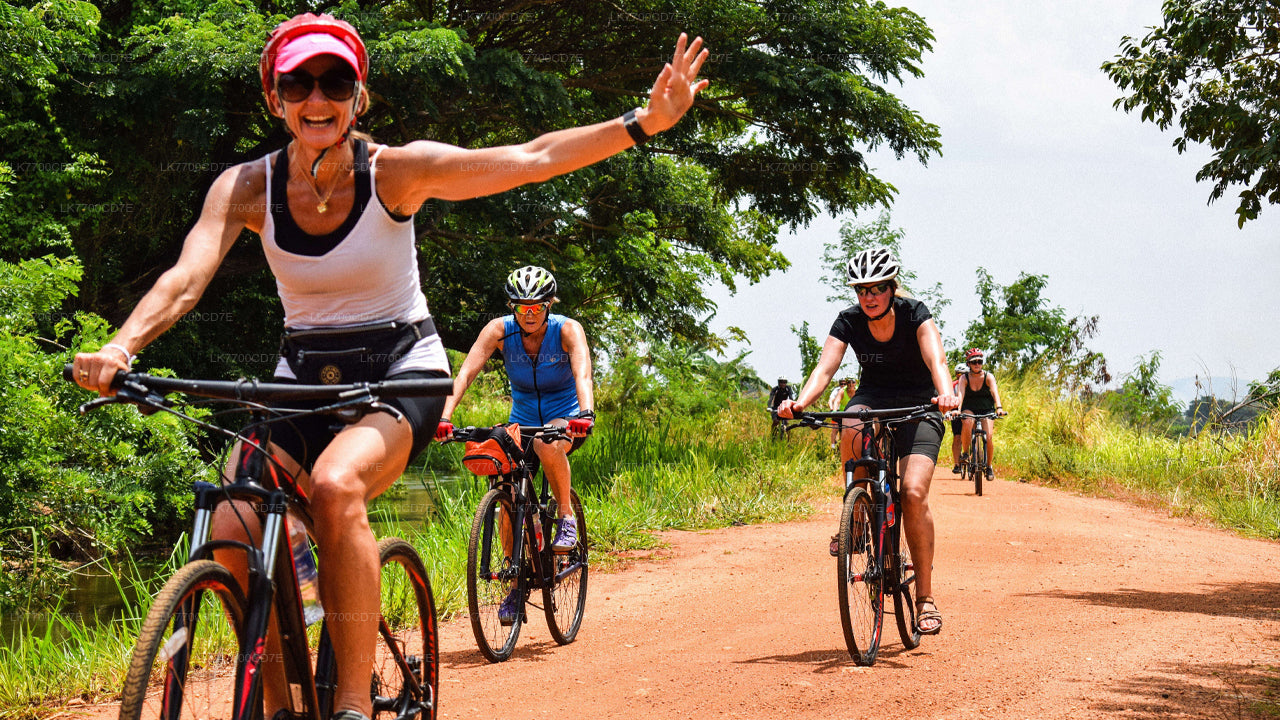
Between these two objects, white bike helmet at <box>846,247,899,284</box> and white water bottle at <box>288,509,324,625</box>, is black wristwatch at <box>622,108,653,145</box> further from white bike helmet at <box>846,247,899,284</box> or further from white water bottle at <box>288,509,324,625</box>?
white bike helmet at <box>846,247,899,284</box>

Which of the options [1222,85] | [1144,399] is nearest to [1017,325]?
[1144,399]

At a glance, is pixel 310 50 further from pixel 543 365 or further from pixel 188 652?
pixel 543 365

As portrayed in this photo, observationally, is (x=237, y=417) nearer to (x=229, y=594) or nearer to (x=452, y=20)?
(x=452, y=20)

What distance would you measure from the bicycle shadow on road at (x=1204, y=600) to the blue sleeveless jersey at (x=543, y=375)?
3.61 metres

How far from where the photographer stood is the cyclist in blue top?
652cm

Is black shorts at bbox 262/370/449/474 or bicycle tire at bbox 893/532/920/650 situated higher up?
black shorts at bbox 262/370/449/474

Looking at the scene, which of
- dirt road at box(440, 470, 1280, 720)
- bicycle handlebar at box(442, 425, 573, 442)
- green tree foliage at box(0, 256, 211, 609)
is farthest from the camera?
green tree foliage at box(0, 256, 211, 609)

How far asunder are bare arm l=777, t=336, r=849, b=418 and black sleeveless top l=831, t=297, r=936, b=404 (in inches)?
2.2

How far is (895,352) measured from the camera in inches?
253

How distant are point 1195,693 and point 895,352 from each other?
2267 millimetres

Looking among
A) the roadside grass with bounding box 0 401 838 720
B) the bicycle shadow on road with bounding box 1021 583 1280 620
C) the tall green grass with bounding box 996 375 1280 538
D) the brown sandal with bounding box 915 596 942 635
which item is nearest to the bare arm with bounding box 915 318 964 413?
the brown sandal with bounding box 915 596 942 635

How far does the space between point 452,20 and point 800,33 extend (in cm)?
486

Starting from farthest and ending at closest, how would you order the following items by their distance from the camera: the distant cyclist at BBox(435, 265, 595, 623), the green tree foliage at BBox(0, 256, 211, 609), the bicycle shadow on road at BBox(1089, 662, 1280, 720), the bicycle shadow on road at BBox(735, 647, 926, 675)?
the green tree foliage at BBox(0, 256, 211, 609)
the distant cyclist at BBox(435, 265, 595, 623)
the bicycle shadow on road at BBox(735, 647, 926, 675)
the bicycle shadow on road at BBox(1089, 662, 1280, 720)

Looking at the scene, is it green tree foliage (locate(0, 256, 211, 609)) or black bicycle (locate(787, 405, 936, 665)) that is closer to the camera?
black bicycle (locate(787, 405, 936, 665))
